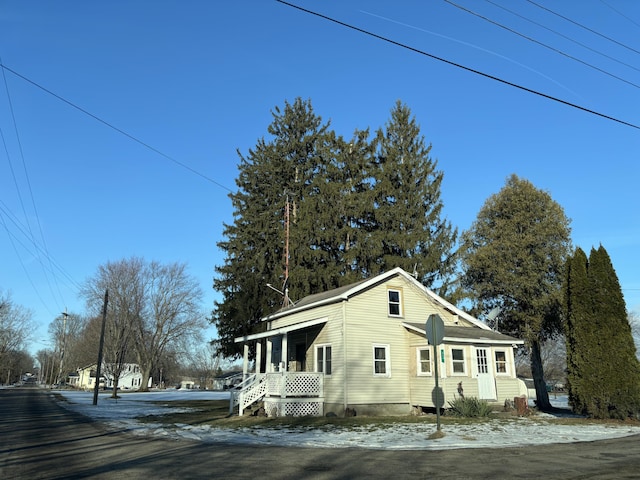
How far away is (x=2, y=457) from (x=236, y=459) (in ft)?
17.1

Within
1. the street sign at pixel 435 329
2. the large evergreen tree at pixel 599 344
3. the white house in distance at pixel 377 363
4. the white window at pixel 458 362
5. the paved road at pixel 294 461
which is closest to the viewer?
the paved road at pixel 294 461

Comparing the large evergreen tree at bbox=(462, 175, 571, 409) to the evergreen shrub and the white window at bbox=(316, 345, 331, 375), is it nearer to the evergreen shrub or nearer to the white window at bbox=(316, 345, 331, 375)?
the evergreen shrub

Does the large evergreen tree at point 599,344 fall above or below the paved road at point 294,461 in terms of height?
above

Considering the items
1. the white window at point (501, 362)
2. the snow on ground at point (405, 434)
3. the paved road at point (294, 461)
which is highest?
the white window at point (501, 362)

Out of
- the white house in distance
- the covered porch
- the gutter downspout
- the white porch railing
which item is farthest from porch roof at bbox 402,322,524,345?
the white porch railing

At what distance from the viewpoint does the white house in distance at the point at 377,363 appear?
19422 mm

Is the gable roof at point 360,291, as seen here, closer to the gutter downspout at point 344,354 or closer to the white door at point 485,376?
the gutter downspout at point 344,354

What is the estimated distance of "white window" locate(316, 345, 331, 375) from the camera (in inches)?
810

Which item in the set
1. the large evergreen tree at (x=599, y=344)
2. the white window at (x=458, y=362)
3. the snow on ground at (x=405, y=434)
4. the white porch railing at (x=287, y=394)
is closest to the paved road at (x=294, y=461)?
the snow on ground at (x=405, y=434)

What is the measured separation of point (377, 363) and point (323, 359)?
2.49 m

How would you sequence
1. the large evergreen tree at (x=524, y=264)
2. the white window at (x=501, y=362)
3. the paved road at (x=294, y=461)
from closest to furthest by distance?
the paved road at (x=294, y=461)
the white window at (x=501, y=362)
the large evergreen tree at (x=524, y=264)

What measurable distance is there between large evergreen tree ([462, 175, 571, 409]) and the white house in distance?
7413 millimetres

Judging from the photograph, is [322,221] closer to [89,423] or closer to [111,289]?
[89,423]

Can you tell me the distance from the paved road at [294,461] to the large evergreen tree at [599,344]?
5.19 metres
